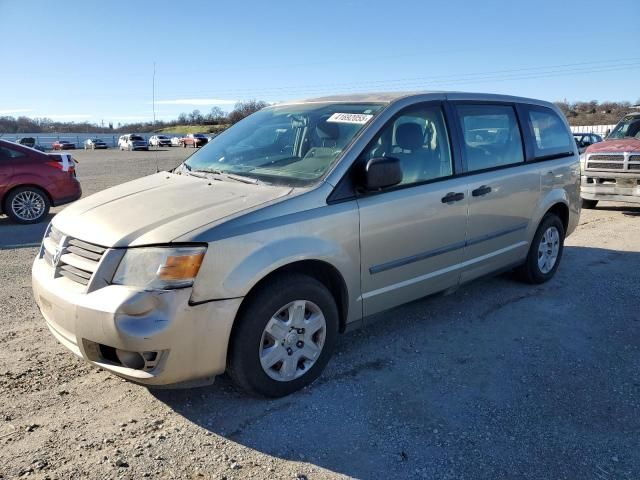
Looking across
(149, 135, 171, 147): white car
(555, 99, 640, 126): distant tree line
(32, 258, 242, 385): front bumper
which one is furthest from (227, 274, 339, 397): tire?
(149, 135, 171, 147): white car

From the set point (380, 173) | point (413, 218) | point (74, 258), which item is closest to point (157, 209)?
point (74, 258)

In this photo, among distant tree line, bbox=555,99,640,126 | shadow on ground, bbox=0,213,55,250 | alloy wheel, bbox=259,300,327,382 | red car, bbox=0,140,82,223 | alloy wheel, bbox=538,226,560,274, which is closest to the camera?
alloy wheel, bbox=259,300,327,382

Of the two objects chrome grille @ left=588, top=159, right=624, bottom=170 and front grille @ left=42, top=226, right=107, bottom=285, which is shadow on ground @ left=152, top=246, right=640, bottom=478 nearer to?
front grille @ left=42, top=226, right=107, bottom=285

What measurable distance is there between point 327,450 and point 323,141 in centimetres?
209

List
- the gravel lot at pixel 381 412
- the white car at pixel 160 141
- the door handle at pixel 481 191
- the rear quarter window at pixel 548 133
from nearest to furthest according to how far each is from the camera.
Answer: the gravel lot at pixel 381 412 < the door handle at pixel 481 191 < the rear quarter window at pixel 548 133 < the white car at pixel 160 141

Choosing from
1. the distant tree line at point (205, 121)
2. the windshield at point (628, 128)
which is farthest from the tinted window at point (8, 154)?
the distant tree line at point (205, 121)

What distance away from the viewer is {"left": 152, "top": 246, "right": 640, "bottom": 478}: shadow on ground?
2.76 m

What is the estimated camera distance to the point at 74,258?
10.0 ft

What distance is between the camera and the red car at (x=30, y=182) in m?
9.23

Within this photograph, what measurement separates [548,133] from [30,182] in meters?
8.37

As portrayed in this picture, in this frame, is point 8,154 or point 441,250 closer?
point 441,250

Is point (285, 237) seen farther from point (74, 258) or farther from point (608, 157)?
point (608, 157)

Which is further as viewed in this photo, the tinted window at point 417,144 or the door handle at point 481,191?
the door handle at point 481,191

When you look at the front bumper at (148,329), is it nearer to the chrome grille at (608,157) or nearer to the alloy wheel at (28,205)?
the alloy wheel at (28,205)
